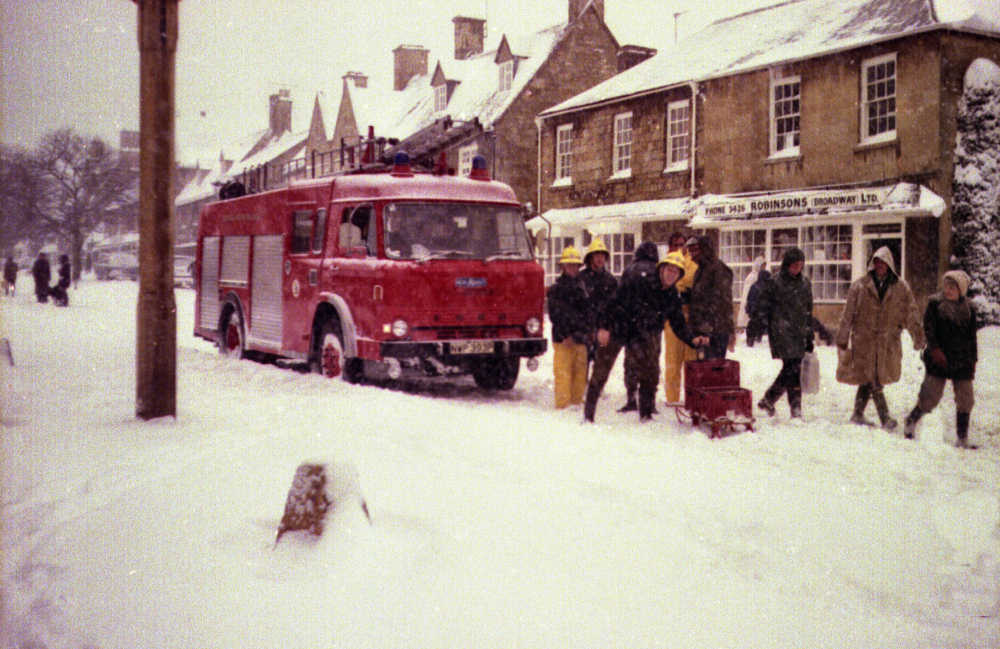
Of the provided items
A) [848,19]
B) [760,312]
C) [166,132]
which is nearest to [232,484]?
[166,132]

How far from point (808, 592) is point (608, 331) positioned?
4.20m

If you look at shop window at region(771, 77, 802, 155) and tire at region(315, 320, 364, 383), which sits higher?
shop window at region(771, 77, 802, 155)

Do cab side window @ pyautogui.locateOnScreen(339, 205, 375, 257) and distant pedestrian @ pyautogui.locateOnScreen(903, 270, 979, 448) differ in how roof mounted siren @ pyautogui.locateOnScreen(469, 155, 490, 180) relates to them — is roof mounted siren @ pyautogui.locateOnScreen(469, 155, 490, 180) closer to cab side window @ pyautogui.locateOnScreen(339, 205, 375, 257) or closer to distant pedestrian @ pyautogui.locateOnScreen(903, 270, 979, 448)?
cab side window @ pyautogui.locateOnScreen(339, 205, 375, 257)

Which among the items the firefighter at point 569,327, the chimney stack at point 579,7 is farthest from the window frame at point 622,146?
the firefighter at point 569,327

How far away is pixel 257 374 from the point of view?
31.5 feet

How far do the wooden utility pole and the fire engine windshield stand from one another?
3312mm

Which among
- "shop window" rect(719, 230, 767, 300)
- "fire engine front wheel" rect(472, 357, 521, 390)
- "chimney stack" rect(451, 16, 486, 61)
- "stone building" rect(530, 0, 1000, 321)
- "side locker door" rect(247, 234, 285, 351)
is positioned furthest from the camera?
"shop window" rect(719, 230, 767, 300)

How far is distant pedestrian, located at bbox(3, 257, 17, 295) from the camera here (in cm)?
498

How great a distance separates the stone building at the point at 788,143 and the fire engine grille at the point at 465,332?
285cm

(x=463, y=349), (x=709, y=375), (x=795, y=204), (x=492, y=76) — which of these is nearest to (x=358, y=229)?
(x=463, y=349)

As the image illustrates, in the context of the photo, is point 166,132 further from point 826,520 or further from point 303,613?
point 826,520

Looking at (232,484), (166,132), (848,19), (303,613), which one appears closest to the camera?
(303,613)

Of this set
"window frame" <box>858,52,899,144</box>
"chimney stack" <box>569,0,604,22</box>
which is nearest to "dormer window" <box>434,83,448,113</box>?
"chimney stack" <box>569,0,604,22</box>

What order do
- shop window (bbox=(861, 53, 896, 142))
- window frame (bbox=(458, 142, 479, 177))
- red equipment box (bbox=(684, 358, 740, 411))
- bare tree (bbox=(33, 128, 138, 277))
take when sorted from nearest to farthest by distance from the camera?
1. bare tree (bbox=(33, 128, 138, 277))
2. red equipment box (bbox=(684, 358, 740, 411))
3. shop window (bbox=(861, 53, 896, 142))
4. window frame (bbox=(458, 142, 479, 177))
